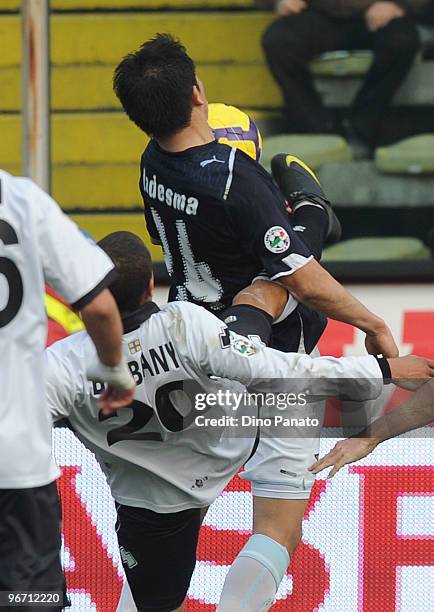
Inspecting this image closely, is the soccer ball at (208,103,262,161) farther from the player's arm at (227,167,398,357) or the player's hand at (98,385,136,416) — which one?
the player's hand at (98,385,136,416)

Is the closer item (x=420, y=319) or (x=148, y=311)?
(x=148, y=311)

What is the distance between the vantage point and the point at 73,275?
249 centimetres

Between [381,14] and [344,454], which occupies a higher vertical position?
[381,14]

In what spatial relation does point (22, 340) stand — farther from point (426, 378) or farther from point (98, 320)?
point (426, 378)

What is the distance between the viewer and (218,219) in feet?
10.1

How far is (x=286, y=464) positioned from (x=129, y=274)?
76cm

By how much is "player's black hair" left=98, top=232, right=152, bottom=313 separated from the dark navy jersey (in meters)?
0.27

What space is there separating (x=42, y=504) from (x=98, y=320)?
439 mm

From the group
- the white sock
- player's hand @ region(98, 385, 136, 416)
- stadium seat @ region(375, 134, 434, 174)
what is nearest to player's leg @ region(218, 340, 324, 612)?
the white sock

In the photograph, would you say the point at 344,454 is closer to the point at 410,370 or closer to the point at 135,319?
the point at 410,370

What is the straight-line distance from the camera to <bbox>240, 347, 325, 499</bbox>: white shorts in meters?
3.27

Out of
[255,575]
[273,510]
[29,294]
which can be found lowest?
[255,575]

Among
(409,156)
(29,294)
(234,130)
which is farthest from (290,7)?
(29,294)

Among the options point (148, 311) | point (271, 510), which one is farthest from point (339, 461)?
point (148, 311)
